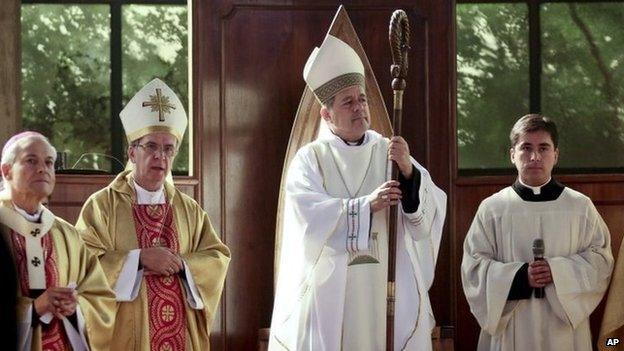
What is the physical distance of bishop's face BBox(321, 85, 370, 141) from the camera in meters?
6.16

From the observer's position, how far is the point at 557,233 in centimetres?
663

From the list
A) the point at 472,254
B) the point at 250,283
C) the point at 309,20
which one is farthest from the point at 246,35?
the point at 472,254

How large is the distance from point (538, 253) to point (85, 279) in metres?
2.45

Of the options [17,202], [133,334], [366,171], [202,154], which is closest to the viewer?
[17,202]

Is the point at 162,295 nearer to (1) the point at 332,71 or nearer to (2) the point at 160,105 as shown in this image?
(2) the point at 160,105

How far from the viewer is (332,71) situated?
6324 millimetres

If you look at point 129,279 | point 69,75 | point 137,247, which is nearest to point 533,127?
point 137,247

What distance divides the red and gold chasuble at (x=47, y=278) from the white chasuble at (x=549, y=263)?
246 cm

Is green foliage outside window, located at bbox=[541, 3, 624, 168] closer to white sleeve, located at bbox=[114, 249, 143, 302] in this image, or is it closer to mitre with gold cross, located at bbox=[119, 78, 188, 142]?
mitre with gold cross, located at bbox=[119, 78, 188, 142]

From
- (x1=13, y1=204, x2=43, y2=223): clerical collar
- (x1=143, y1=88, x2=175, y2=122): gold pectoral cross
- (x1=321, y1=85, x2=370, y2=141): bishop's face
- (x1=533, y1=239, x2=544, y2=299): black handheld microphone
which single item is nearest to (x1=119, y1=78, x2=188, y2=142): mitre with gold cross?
(x1=143, y1=88, x2=175, y2=122): gold pectoral cross

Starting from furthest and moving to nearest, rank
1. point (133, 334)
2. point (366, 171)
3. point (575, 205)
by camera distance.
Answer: point (575, 205) < point (366, 171) < point (133, 334)

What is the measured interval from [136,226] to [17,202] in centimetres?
84

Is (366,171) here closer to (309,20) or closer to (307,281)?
(307,281)

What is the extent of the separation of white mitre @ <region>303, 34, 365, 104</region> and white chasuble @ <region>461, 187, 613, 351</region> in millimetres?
1174
